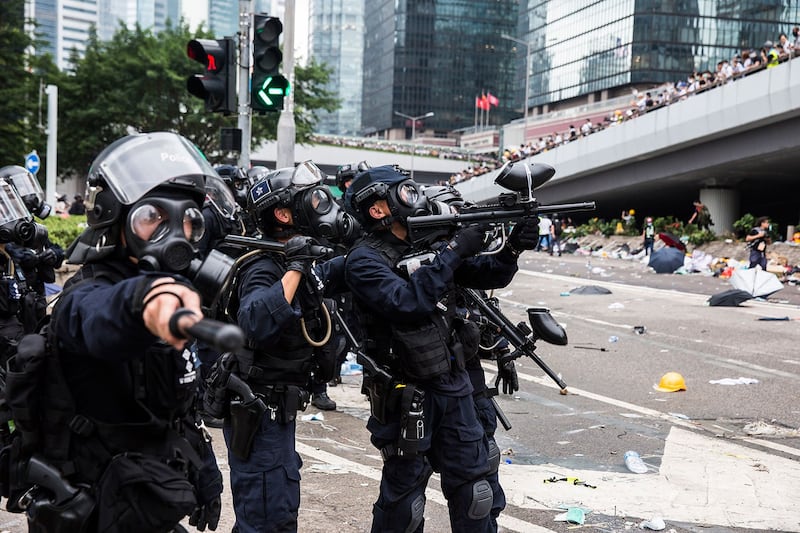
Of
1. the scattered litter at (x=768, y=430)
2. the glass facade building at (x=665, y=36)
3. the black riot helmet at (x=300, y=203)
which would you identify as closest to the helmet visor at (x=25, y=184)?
the black riot helmet at (x=300, y=203)

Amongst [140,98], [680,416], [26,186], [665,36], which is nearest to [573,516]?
[680,416]

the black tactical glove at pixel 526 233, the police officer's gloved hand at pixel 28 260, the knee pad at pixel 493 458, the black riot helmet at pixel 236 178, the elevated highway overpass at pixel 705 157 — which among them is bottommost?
the knee pad at pixel 493 458

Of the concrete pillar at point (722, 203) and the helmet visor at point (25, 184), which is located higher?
the concrete pillar at point (722, 203)

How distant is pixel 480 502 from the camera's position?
13.5ft

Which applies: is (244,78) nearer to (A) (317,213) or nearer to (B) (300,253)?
(A) (317,213)

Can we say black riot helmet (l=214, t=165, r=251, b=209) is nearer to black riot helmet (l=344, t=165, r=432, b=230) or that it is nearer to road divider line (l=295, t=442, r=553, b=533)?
road divider line (l=295, t=442, r=553, b=533)

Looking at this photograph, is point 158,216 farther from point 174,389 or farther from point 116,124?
point 116,124

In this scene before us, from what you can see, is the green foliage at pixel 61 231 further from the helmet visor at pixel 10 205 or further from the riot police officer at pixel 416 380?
the riot police officer at pixel 416 380

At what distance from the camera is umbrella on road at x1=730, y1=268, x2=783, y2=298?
1565cm

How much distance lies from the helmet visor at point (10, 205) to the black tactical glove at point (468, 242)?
3.79 m

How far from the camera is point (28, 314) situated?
21.3 feet

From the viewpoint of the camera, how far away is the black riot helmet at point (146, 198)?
245 centimetres

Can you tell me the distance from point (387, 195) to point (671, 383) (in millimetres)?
5322

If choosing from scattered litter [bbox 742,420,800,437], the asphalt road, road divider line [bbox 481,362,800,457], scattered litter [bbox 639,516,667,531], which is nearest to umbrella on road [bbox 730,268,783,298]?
the asphalt road
